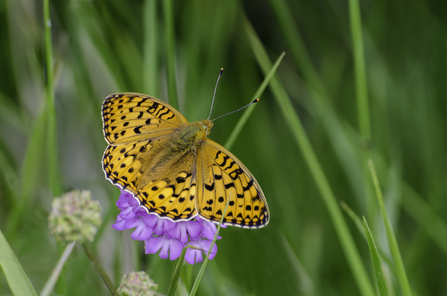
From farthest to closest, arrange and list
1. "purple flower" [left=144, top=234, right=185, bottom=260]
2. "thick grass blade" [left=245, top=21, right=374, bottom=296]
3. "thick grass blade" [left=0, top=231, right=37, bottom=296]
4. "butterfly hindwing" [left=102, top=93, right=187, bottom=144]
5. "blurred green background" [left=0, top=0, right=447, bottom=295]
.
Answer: "blurred green background" [left=0, top=0, right=447, bottom=295]
"butterfly hindwing" [left=102, top=93, right=187, bottom=144]
"thick grass blade" [left=245, top=21, right=374, bottom=296]
"purple flower" [left=144, top=234, right=185, bottom=260]
"thick grass blade" [left=0, top=231, right=37, bottom=296]

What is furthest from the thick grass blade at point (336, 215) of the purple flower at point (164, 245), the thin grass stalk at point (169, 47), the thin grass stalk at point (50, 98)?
the thin grass stalk at point (50, 98)

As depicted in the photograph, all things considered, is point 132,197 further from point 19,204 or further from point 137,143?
point 19,204

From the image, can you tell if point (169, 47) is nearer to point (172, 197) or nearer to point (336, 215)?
point (172, 197)

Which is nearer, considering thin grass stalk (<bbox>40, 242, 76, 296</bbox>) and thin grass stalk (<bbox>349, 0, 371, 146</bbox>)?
thin grass stalk (<bbox>40, 242, 76, 296</bbox>)

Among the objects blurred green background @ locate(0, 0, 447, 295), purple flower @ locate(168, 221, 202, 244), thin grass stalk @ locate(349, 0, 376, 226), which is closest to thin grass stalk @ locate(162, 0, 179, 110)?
blurred green background @ locate(0, 0, 447, 295)

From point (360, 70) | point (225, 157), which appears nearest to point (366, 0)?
point (360, 70)

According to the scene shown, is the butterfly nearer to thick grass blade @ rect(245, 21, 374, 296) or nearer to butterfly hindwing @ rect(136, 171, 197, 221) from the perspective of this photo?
butterfly hindwing @ rect(136, 171, 197, 221)
